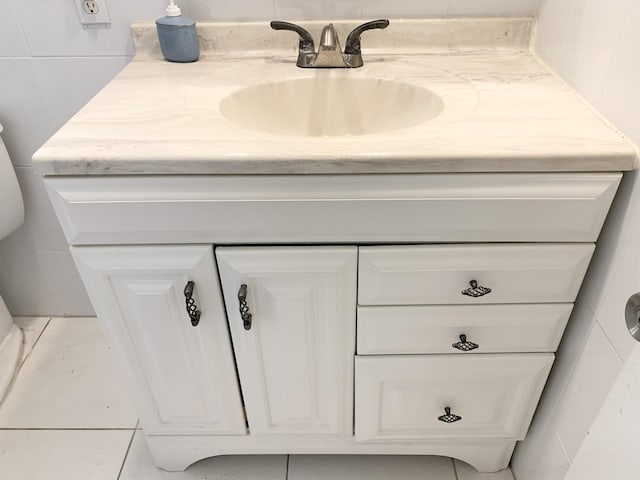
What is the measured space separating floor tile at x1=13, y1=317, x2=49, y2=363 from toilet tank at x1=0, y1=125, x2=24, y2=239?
0.40 m

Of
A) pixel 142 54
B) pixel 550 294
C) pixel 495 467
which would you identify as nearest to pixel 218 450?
pixel 495 467

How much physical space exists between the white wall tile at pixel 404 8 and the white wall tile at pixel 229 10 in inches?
8.3

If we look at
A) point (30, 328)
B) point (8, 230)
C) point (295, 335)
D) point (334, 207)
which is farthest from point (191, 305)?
point (30, 328)

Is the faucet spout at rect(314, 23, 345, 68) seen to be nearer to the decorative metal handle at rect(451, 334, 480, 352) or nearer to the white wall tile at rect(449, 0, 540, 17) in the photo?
the white wall tile at rect(449, 0, 540, 17)

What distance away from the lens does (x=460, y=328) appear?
90 cm

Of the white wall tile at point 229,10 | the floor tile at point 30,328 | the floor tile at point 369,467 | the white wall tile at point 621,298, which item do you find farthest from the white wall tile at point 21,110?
the white wall tile at point 621,298

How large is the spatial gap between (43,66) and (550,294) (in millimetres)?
1175

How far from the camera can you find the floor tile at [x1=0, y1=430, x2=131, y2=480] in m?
1.19

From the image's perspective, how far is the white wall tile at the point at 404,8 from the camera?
42.6 inches

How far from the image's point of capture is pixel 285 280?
0.84 metres

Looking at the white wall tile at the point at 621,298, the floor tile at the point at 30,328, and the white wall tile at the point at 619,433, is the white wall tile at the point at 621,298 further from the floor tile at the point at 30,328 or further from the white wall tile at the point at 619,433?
the floor tile at the point at 30,328

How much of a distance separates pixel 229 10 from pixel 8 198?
28.2 inches

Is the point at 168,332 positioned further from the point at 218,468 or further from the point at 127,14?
the point at 127,14

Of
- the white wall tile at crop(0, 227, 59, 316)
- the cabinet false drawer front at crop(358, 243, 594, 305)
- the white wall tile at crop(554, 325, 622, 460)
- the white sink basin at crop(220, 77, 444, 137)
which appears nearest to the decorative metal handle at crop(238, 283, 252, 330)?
the cabinet false drawer front at crop(358, 243, 594, 305)
